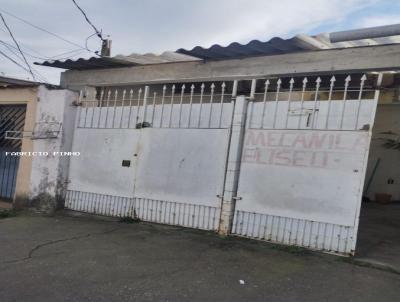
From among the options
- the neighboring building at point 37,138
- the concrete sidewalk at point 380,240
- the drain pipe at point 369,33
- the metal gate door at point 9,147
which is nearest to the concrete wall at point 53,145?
the neighboring building at point 37,138

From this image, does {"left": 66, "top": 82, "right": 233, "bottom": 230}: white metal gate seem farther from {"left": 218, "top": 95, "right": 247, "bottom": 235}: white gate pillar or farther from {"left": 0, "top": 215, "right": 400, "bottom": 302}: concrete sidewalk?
{"left": 0, "top": 215, "right": 400, "bottom": 302}: concrete sidewalk

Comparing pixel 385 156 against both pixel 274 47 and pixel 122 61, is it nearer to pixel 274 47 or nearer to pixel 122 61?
Answer: pixel 274 47

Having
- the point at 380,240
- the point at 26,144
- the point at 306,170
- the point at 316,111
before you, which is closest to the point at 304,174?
the point at 306,170

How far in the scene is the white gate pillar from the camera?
5.69m

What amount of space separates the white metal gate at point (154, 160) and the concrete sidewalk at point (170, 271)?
0.54 metres

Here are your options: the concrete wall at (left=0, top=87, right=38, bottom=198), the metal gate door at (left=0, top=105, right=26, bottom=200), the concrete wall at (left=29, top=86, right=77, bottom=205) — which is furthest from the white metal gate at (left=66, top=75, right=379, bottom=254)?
the metal gate door at (left=0, top=105, right=26, bottom=200)

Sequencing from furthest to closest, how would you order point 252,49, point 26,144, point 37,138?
point 26,144, point 37,138, point 252,49

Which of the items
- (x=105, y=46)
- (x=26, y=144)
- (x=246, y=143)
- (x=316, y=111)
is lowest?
(x=26, y=144)

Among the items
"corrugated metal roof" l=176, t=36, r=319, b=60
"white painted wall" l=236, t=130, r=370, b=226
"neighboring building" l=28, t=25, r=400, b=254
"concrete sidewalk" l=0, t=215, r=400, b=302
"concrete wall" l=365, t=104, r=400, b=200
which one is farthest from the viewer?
"concrete wall" l=365, t=104, r=400, b=200

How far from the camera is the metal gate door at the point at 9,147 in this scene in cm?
830

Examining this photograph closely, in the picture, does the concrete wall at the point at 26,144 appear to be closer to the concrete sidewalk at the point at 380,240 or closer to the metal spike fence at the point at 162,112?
the metal spike fence at the point at 162,112

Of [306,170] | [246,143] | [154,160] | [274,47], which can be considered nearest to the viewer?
[306,170]

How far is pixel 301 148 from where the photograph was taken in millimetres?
5246

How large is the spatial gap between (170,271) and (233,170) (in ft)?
6.12
